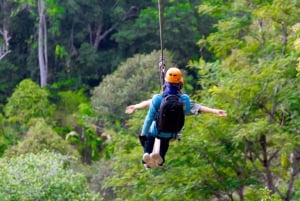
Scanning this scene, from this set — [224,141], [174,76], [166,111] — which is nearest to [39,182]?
[224,141]

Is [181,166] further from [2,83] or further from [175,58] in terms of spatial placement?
[2,83]

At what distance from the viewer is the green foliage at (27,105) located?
21406 mm

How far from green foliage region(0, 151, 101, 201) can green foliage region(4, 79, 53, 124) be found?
931 centimetres

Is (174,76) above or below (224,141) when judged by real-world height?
above

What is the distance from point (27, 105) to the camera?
21719mm

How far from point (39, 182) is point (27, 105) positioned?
10597 mm

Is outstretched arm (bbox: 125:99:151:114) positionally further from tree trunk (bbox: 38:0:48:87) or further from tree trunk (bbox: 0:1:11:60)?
tree trunk (bbox: 0:1:11:60)

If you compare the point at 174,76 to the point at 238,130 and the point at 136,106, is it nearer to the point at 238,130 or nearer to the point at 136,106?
the point at 136,106

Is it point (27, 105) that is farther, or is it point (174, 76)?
point (27, 105)

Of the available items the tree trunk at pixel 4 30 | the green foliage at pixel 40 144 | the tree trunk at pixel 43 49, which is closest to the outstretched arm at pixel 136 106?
the green foliage at pixel 40 144

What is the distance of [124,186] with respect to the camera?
11164mm

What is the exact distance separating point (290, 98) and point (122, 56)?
16.7 m

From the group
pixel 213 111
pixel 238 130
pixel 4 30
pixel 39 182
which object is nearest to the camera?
pixel 213 111

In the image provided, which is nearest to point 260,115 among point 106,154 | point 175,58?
point 106,154
